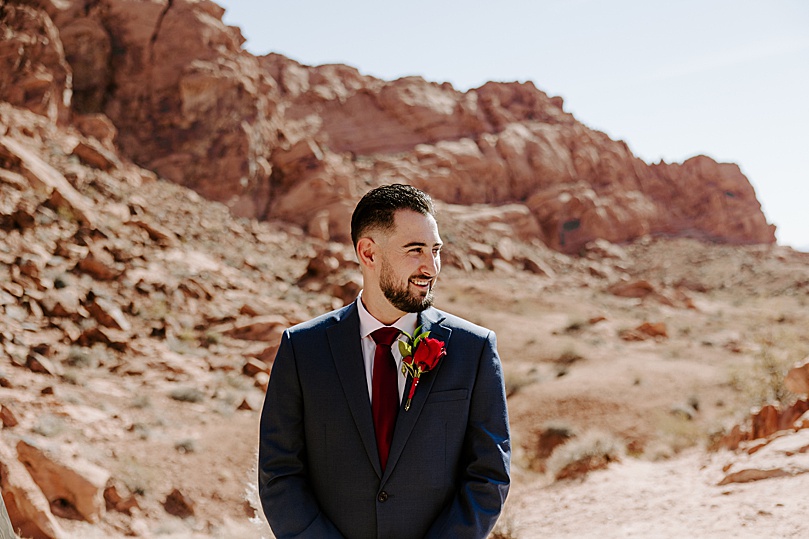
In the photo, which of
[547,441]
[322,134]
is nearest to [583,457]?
[547,441]

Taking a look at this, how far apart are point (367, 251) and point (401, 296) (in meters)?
0.20

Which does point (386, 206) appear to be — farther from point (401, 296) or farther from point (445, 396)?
point (445, 396)

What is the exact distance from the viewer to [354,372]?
2047mm

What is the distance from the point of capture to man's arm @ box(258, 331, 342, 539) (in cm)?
194

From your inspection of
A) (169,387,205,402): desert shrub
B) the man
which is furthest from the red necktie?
(169,387,205,402): desert shrub

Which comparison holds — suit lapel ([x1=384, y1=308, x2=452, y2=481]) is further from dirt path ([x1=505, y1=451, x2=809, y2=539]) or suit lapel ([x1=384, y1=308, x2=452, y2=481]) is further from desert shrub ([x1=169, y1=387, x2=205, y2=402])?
desert shrub ([x1=169, y1=387, x2=205, y2=402])

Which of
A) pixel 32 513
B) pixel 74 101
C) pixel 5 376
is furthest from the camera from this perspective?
pixel 74 101

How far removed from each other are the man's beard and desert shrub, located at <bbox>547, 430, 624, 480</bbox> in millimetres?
7299

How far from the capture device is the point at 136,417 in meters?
9.09

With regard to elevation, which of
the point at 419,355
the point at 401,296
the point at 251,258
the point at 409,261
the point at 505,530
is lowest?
the point at 505,530

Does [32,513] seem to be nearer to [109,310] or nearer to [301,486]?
[301,486]

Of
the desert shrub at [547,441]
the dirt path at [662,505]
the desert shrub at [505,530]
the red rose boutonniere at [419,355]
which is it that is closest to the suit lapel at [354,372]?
the red rose boutonniere at [419,355]

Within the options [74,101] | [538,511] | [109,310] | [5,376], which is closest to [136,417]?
[5,376]

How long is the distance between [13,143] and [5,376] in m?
10.6
